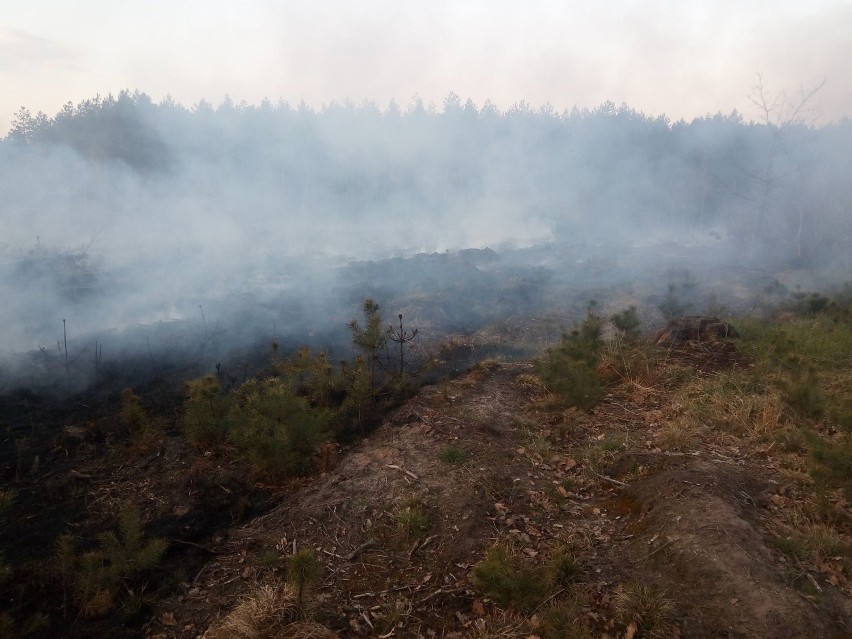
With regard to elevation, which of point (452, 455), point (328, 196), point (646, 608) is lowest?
point (646, 608)

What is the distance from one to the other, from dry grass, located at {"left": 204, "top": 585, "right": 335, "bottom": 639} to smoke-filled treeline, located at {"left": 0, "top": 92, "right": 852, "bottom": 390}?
5272mm

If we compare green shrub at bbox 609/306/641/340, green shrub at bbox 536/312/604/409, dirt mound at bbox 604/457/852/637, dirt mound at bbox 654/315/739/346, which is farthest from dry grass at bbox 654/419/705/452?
dirt mound at bbox 654/315/739/346

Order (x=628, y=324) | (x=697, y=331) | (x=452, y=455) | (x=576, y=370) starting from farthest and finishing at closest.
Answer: (x=697, y=331), (x=628, y=324), (x=576, y=370), (x=452, y=455)

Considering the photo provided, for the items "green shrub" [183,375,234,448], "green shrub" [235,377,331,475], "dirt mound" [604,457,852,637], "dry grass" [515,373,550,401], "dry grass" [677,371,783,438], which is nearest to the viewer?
"dirt mound" [604,457,852,637]

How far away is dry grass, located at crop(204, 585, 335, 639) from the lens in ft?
7.22

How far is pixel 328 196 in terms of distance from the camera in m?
20.0

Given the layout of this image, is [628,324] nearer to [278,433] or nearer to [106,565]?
[278,433]

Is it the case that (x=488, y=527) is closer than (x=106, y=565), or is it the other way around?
(x=106, y=565)

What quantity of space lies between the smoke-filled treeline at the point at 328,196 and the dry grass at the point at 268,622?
5272mm

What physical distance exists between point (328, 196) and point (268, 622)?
19.1m

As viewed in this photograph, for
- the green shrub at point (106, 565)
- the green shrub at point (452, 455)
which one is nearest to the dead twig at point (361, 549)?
the green shrub at point (452, 455)

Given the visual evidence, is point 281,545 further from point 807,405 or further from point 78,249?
point 78,249

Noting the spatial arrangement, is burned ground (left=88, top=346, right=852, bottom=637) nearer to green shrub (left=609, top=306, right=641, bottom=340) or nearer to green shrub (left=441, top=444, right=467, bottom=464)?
green shrub (left=441, top=444, right=467, bottom=464)

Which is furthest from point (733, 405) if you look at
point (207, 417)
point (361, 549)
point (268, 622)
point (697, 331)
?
point (207, 417)
